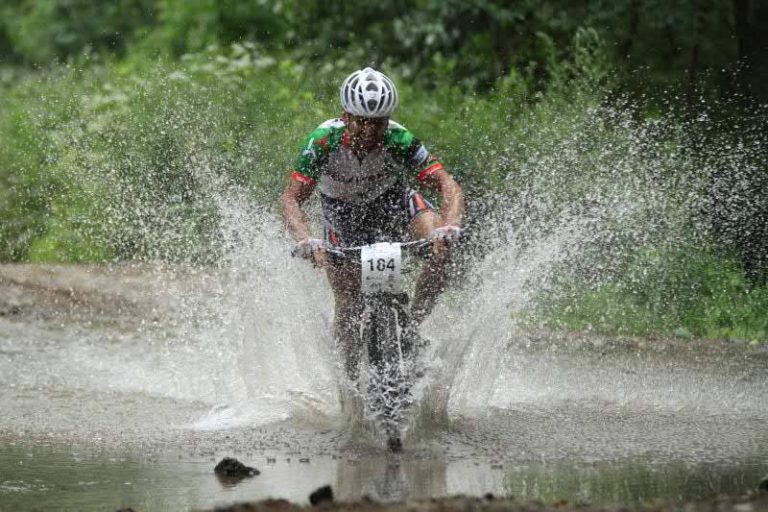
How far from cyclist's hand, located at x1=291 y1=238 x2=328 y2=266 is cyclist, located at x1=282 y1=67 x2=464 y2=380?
0.16 metres

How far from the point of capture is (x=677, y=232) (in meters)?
11.8

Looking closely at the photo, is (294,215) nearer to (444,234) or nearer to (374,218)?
(374,218)

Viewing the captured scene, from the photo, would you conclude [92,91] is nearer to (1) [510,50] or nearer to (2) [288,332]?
(1) [510,50]

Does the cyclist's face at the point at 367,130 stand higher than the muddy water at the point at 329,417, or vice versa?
the cyclist's face at the point at 367,130

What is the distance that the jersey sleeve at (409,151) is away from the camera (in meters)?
7.40

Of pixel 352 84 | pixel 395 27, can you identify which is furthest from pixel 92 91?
pixel 352 84

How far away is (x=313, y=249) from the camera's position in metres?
6.77

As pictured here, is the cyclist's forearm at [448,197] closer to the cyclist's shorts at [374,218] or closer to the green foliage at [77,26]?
the cyclist's shorts at [374,218]

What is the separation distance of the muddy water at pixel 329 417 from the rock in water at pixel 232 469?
0.10 m

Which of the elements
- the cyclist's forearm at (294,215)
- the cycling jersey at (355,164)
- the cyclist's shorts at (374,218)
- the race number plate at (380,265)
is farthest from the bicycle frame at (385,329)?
the cycling jersey at (355,164)

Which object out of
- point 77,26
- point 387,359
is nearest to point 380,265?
point 387,359

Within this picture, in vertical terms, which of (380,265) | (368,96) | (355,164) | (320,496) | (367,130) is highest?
(368,96)

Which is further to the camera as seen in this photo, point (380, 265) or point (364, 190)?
point (364, 190)

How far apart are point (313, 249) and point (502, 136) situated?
23.1ft
